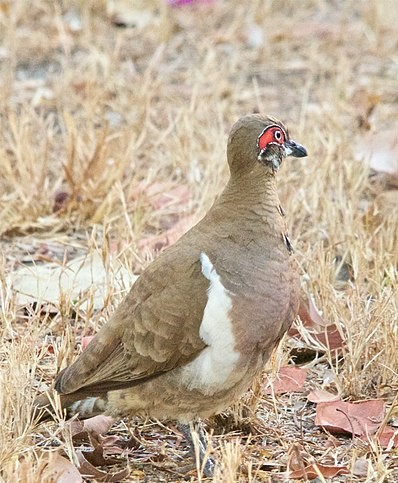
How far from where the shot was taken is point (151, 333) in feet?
11.2

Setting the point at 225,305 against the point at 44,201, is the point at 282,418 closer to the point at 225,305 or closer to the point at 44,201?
the point at 225,305

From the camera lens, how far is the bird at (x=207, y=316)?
3.34m

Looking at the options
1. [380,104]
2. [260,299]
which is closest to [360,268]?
[260,299]

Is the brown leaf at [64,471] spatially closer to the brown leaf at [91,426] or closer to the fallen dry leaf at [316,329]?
the brown leaf at [91,426]

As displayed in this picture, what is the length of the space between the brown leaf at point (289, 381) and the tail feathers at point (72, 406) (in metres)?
0.61

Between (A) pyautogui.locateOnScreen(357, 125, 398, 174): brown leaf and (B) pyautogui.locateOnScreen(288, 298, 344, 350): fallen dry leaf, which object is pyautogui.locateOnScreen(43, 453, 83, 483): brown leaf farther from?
(A) pyautogui.locateOnScreen(357, 125, 398, 174): brown leaf

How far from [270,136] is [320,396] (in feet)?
2.79

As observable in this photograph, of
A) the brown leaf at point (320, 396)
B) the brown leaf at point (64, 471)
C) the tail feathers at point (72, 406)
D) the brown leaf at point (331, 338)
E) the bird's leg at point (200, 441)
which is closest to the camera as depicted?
the brown leaf at point (64, 471)

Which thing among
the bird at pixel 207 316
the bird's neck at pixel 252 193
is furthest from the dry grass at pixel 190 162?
the bird's neck at pixel 252 193

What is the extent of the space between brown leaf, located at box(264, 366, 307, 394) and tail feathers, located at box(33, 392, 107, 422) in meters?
0.61

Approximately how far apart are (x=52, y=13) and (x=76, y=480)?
4.98m

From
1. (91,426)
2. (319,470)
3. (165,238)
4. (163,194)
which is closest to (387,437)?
(319,470)

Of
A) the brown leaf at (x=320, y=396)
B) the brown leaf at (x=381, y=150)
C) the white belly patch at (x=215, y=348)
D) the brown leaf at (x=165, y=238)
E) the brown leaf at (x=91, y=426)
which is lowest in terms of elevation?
the brown leaf at (x=91, y=426)

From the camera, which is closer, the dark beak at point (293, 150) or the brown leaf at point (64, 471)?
the brown leaf at point (64, 471)
